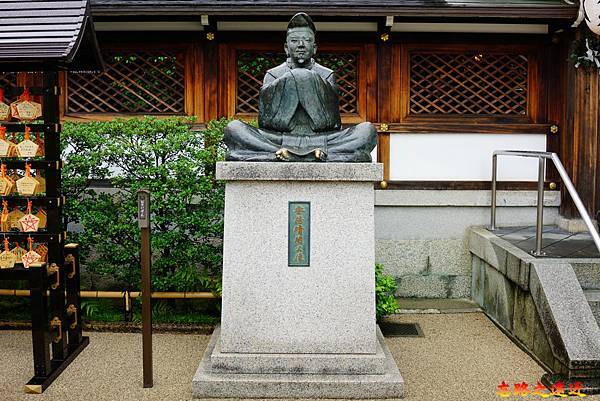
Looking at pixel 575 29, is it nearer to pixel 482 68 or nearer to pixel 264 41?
pixel 482 68

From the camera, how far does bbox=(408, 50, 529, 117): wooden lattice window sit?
9461 mm

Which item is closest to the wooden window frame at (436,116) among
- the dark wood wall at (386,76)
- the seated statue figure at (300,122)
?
the dark wood wall at (386,76)

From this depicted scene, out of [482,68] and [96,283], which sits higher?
[482,68]

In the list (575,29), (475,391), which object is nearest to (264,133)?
(475,391)

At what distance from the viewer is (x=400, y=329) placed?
25.9ft

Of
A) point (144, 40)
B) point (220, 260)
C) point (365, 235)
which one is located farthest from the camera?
point (144, 40)

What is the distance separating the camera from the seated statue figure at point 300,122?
591cm

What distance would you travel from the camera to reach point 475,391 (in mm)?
5895

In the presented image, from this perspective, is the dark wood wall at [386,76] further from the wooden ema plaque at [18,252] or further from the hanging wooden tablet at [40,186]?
the wooden ema plaque at [18,252]

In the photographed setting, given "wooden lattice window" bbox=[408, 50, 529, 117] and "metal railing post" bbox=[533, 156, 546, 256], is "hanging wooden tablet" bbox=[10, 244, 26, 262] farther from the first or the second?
"wooden lattice window" bbox=[408, 50, 529, 117]

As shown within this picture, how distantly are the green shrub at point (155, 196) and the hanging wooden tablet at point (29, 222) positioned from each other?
1.55 meters

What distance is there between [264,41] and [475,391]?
5511mm

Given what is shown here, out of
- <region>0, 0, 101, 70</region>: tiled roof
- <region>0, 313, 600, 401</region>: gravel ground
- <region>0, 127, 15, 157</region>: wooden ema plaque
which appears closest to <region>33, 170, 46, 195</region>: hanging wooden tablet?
<region>0, 127, 15, 157</region>: wooden ema plaque

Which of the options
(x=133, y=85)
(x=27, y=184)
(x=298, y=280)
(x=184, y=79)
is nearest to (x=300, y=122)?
(x=298, y=280)
